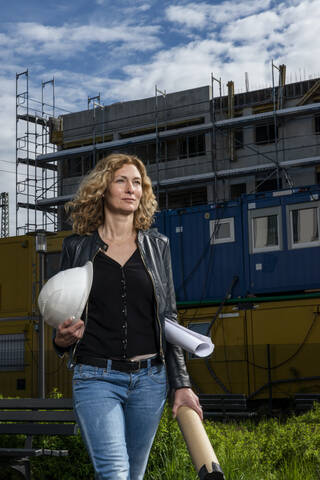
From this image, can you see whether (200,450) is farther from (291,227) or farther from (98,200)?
(291,227)

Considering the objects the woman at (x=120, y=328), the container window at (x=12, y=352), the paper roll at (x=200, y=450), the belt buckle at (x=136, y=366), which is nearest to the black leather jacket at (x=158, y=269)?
the woman at (x=120, y=328)

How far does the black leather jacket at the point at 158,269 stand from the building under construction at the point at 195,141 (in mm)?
29417

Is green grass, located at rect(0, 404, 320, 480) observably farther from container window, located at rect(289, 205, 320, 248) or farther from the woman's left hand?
container window, located at rect(289, 205, 320, 248)

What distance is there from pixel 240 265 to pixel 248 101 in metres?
23.5

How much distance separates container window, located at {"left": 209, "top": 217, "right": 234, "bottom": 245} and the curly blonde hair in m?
11.9

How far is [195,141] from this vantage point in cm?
3888

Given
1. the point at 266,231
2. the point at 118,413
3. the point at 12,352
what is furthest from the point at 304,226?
the point at 118,413

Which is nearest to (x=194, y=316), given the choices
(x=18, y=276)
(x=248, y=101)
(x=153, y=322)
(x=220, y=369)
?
(x=220, y=369)

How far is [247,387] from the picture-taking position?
13.8 meters

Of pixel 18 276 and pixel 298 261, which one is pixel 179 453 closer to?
pixel 298 261

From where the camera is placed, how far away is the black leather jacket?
3.04 metres

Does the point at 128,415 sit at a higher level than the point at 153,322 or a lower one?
lower

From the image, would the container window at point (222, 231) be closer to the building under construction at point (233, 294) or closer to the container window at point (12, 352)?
the building under construction at point (233, 294)

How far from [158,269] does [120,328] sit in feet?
1.09
